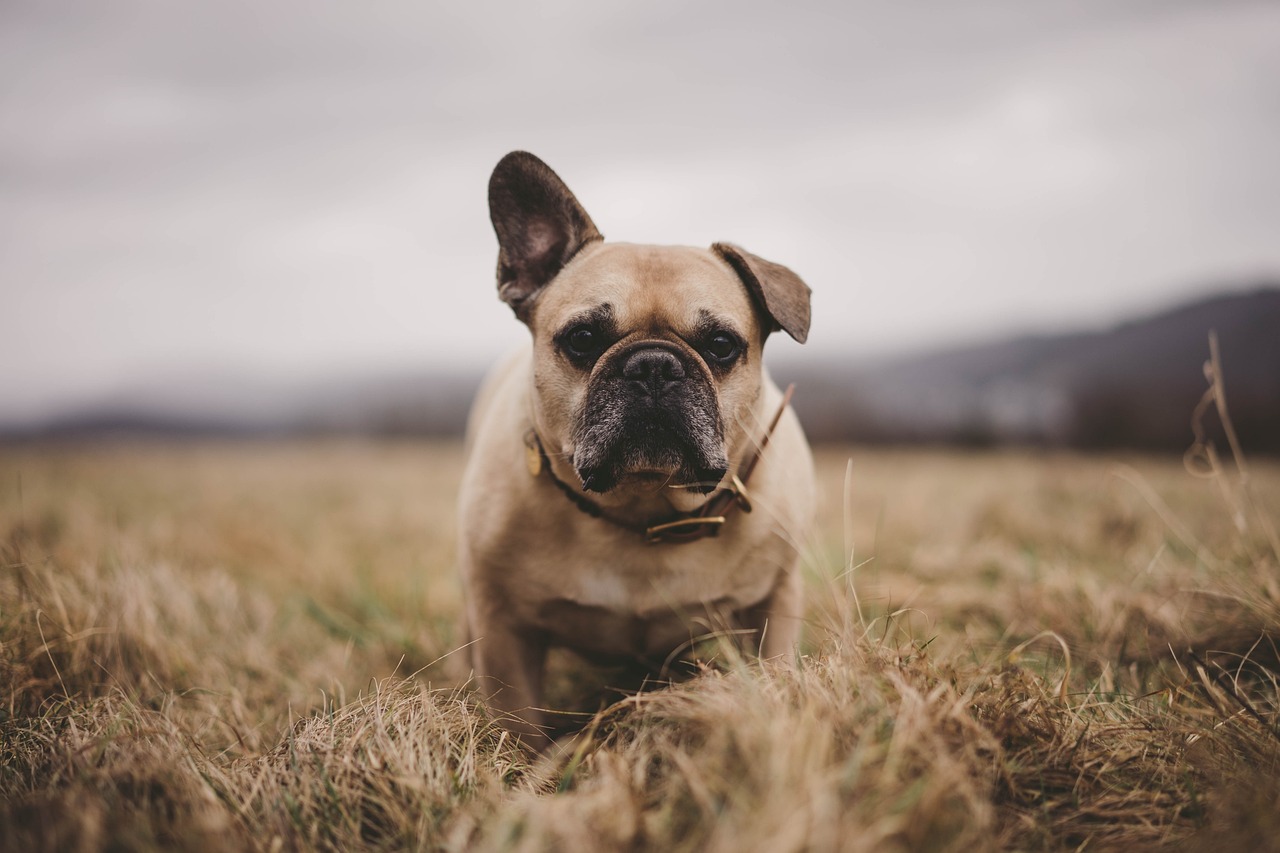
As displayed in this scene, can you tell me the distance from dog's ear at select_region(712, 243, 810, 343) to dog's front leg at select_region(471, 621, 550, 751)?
1595mm

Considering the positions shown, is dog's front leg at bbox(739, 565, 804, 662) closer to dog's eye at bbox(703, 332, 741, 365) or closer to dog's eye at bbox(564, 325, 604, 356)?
dog's eye at bbox(703, 332, 741, 365)

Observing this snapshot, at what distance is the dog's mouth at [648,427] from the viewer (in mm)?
2406

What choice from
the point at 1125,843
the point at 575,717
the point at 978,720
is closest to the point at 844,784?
the point at 978,720

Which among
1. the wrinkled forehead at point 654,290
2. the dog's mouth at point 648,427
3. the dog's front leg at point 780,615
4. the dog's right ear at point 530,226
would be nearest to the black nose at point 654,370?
the dog's mouth at point 648,427

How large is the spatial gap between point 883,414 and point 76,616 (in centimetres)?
1129

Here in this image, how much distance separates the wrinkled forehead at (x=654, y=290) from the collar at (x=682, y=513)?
450mm

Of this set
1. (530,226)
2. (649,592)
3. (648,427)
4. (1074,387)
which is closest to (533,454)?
(648,427)

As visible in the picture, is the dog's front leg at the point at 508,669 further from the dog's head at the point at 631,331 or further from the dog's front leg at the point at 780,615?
the dog's front leg at the point at 780,615

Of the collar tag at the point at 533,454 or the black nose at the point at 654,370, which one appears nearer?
the black nose at the point at 654,370

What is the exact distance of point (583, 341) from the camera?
271 centimetres

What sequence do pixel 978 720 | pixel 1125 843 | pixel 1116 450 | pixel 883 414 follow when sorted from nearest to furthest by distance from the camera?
pixel 1125 843, pixel 978 720, pixel 1116 450, pixel 883 414

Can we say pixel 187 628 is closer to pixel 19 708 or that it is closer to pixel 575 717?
pixel 19 708

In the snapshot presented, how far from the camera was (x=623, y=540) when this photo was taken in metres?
2.71

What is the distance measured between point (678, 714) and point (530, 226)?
7.23 ft
